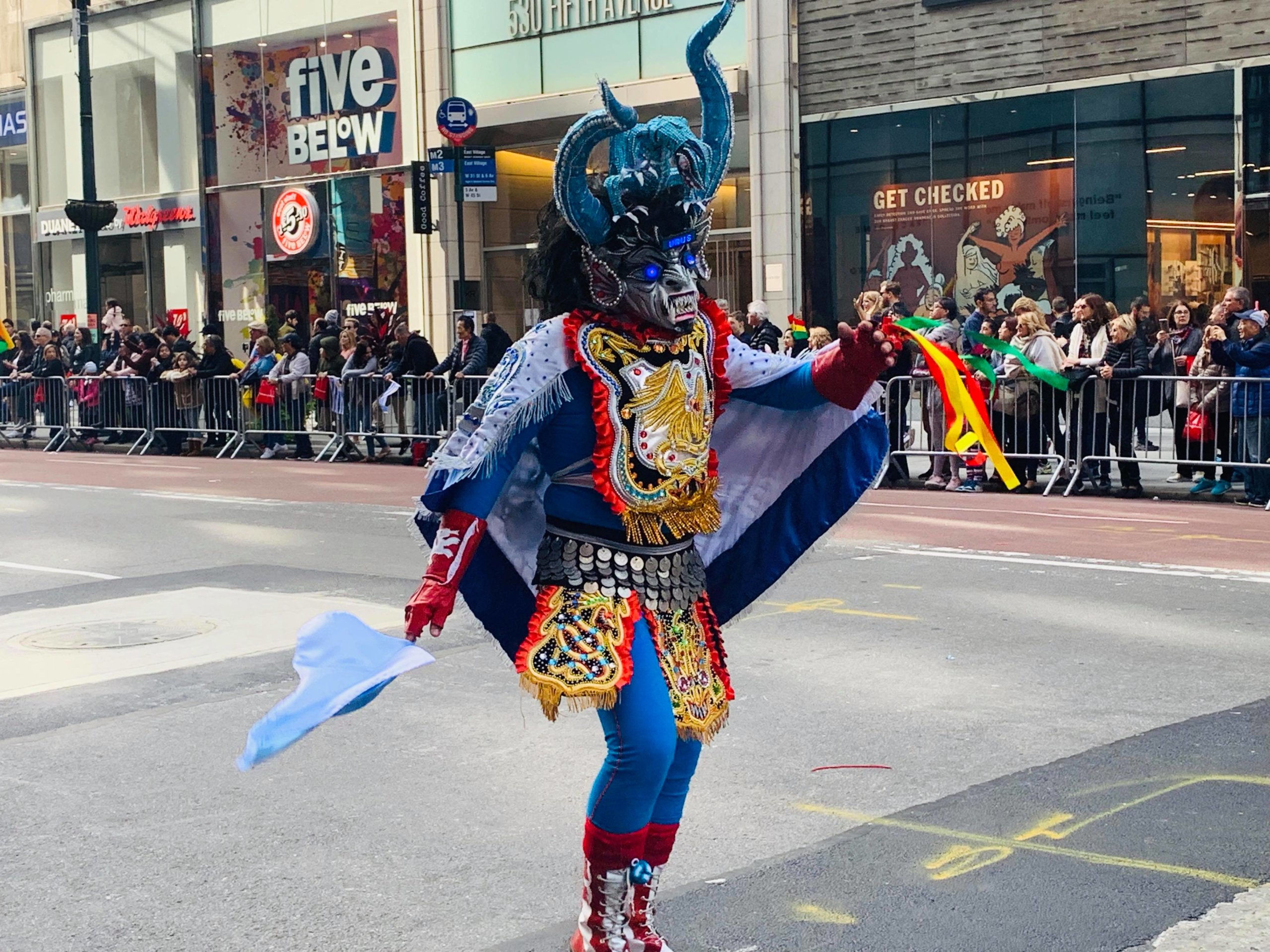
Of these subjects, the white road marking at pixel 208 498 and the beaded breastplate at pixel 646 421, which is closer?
the beaded breastplate at pixel 646 421

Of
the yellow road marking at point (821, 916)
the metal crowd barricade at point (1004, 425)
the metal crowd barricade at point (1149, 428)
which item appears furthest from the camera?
the metal crowd barricade at point (1004, 425)

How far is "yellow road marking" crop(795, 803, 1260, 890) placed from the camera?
4551mm

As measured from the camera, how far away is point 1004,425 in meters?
15.2

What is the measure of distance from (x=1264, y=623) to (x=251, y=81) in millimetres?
26843

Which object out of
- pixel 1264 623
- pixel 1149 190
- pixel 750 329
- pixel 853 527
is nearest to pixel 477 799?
pixel 1264 623

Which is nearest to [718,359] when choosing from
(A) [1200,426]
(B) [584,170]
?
(B) [584,170]

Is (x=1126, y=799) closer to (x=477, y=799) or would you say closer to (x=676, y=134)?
(x=477, y=799)

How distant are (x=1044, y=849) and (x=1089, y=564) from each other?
5882 mm

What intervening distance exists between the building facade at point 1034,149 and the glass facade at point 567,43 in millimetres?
2243

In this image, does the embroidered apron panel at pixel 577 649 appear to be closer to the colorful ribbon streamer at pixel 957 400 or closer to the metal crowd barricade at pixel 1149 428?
the colorful ribbon streamer at pixel 957 400

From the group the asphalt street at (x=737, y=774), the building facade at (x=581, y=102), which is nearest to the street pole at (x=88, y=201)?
the building facade at (x=581, y=102)

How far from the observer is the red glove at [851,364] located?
391 cm

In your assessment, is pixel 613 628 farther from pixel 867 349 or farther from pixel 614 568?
pixel 867 349

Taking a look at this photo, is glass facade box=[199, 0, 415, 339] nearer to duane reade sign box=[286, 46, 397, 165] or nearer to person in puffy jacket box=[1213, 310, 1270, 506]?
duane reade sign box=[286, 46, 397, 165]
